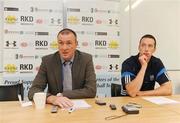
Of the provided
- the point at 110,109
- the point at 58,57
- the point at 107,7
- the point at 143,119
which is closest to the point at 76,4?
the point at 107,7

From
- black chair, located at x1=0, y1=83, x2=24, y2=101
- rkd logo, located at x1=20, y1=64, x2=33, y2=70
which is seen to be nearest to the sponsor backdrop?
rkd logo, located at x1=20, y1=64, x2=33, y2=70

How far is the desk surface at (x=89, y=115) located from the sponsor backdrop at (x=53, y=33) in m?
1.74

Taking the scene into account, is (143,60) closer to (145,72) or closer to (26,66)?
(145,72)

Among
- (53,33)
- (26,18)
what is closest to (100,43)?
(53,33)

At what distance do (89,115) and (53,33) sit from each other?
239cm

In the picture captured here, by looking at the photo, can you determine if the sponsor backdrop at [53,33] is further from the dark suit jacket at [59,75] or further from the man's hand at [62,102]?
the man's hand at [62,102]

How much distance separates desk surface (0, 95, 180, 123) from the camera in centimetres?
173

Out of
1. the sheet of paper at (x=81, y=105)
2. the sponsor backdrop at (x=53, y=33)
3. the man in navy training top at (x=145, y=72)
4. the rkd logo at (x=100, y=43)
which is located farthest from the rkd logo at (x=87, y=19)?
the sheet of paper at (x=81, y=105)

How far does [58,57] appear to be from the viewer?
2.89m

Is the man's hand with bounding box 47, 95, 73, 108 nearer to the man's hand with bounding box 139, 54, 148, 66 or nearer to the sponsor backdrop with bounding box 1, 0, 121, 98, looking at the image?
Result: the man's hand with bounding box 139, 54, 148, 66

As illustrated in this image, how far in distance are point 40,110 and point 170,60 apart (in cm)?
313

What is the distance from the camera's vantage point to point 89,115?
187 cm

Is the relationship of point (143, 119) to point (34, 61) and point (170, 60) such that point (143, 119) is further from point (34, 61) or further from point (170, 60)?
point (170, 60)

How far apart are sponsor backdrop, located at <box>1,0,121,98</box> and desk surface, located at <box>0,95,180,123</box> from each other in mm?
1744
